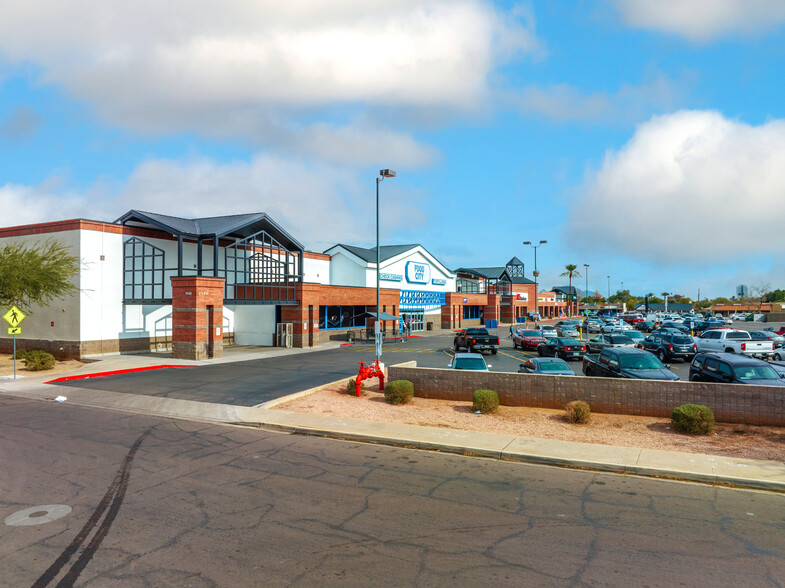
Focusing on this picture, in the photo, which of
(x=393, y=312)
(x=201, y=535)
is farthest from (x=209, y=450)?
(x=393, y=312)

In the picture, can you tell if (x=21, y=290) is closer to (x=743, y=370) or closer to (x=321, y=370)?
(x=321, y=370)

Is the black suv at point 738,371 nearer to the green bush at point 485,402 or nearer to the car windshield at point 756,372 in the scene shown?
the car windshield at point 756,372

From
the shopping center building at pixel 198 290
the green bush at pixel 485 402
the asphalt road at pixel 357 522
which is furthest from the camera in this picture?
the shopping center building at pixel 198 290

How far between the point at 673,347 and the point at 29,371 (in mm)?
34611

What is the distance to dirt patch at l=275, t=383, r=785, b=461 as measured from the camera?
12.1 m

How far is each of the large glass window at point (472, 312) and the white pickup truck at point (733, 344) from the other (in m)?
41.6

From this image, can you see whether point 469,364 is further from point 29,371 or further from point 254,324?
point 254,324

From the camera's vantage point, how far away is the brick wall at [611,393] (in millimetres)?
13789

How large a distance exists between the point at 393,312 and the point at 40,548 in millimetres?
47760

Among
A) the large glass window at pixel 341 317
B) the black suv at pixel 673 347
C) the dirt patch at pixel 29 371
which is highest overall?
the large glass window at pixel 341 317

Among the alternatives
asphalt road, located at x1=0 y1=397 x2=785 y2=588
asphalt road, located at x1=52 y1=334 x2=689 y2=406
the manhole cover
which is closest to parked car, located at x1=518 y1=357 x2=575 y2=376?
asphalt road, located at x1=52 y1=334 x2=689 y2=406

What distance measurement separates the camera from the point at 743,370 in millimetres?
15523

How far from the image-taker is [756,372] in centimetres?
1541

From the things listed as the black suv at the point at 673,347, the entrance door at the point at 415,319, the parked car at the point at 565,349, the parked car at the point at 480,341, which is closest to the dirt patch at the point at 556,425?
the parked car at the point at 565,349
